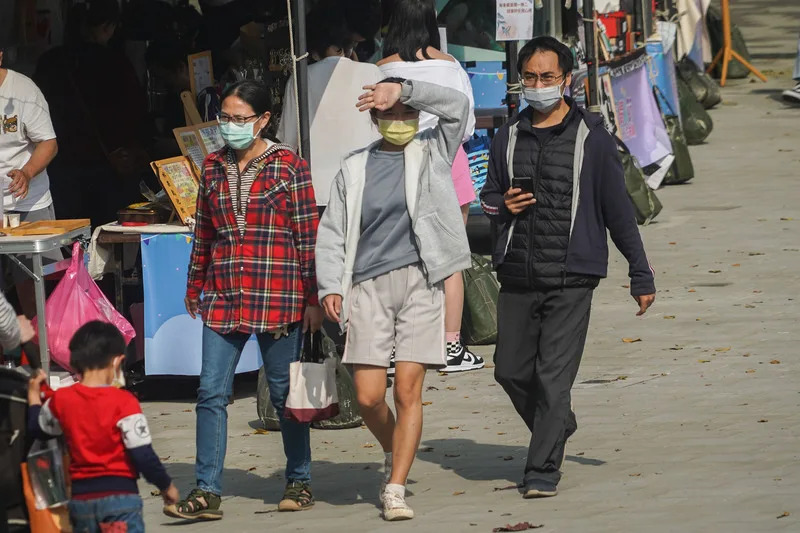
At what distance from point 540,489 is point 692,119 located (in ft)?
38.3

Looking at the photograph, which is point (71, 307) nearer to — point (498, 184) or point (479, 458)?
point (479, 458)

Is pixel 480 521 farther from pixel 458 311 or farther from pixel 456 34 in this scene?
pixel 456 34

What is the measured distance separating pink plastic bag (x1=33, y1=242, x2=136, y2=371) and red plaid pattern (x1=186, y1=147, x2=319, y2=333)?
1.92 metres

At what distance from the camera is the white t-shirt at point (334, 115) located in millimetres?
8984

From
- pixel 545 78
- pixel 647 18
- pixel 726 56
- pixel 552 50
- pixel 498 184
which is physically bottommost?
pixel 726 56

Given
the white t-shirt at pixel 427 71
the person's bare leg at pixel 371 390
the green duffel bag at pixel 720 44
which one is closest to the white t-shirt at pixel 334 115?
the white t-shirt at pixel 427 71

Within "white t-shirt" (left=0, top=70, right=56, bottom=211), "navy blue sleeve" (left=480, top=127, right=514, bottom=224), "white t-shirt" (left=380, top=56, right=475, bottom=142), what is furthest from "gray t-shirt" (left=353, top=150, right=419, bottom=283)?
"white t-shirt" (left=0, top=70, right=56, bottom=211)

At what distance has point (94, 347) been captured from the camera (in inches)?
195

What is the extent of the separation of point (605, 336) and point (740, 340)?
0.88 meters

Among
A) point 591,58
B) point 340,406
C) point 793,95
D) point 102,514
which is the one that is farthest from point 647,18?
point 102,514

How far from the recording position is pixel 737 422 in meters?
7.98

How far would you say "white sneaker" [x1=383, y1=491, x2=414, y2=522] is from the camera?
6.45m

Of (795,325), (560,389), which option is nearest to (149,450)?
(560,389)

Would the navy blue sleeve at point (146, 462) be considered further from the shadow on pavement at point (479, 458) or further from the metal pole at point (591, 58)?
the metal pole at point (591, 58)
